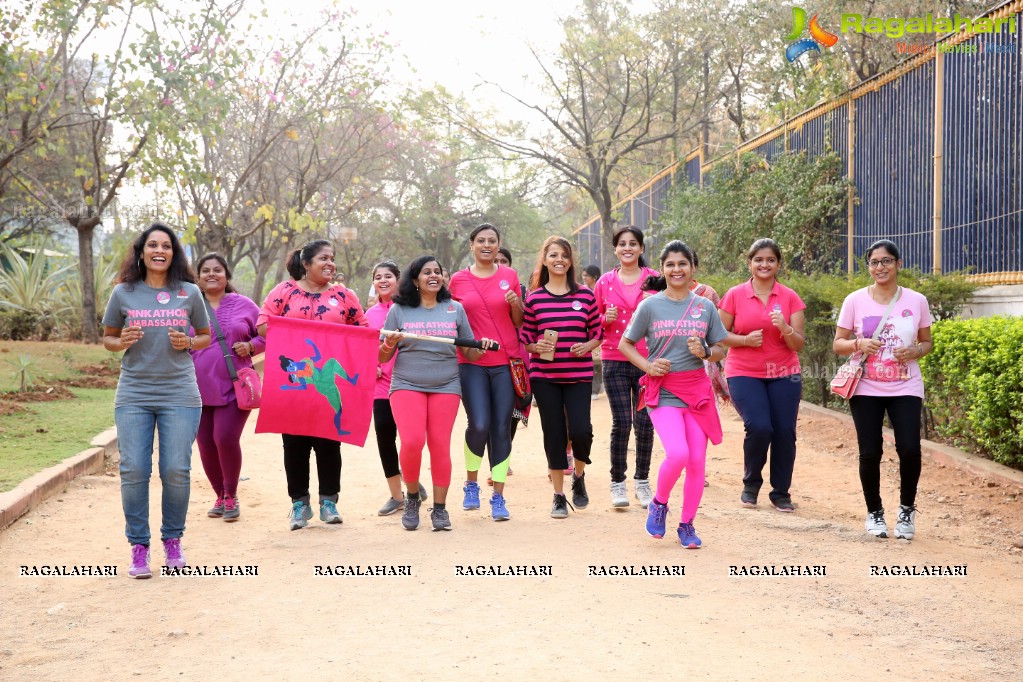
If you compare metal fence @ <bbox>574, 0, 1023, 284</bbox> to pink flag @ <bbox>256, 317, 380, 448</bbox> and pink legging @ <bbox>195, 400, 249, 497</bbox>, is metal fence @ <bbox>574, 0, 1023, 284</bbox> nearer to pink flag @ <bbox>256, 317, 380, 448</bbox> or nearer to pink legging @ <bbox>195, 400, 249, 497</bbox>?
pink flag @ <bbox>256, 317, 380, 448</bbox>

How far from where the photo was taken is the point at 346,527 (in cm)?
706

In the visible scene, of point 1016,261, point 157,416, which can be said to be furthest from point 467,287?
point 1016,261

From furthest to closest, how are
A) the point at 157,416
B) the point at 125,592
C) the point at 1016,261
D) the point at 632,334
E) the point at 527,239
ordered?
the point at 527,239 → the point at 1016,261 → the point at 632,334 → the point at 157,416 → the point at 125,592

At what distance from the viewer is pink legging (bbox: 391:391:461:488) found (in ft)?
22.3

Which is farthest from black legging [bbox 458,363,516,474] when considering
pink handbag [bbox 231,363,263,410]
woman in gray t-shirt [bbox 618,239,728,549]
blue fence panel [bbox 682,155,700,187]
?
blue fence panel [bbox 682,155,700,187]

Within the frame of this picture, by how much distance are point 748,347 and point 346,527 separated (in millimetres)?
3043

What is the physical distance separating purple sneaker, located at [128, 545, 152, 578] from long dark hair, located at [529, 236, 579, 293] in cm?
309

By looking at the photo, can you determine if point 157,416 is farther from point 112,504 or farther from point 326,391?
point 112,504

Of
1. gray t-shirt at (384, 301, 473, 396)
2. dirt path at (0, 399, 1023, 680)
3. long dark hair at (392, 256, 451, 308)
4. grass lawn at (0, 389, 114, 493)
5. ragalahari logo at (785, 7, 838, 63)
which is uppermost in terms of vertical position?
ragalahari logo at (785, 7, 838, 63)

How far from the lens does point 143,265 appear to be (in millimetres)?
6047

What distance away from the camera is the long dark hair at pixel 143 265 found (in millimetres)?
5992

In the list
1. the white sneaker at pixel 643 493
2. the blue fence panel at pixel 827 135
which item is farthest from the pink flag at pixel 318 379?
the blue fence panel at pixel 827 135

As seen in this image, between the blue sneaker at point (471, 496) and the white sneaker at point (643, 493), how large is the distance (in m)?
1.16

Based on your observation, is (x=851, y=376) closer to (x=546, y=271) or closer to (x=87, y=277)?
(x=546, y=271)
